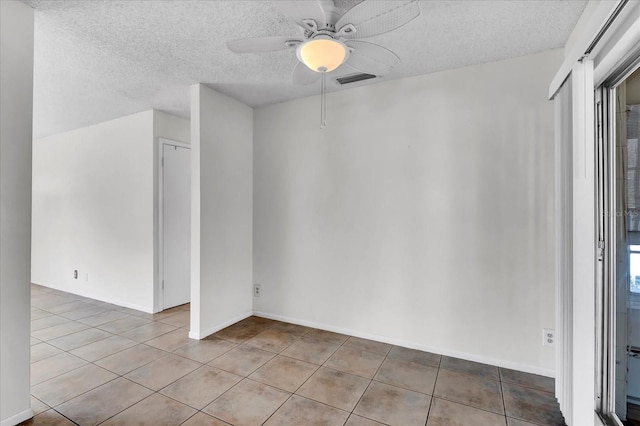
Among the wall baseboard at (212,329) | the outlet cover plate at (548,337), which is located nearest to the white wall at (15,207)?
the wall baseboard at (212,329)

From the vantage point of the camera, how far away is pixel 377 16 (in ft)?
4.56

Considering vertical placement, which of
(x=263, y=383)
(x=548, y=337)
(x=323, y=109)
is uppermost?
(x=323, y=109)

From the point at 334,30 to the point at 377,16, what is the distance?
0.84 ft

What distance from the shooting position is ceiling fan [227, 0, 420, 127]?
4.41ft

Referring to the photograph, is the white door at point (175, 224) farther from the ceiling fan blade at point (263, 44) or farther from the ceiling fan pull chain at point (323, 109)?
the ceiling fan blade at point (263, 44)

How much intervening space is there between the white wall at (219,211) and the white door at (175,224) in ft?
3.54

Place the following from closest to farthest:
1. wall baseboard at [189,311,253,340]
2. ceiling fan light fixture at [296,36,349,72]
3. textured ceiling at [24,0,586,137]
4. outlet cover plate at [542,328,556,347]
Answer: ceiling fan light fixture at [296,36,349,72], textured ceiling at [24,0,586,137], outlet cover plate at [542,328,556,347], wall baseboard at [189,311,253,340]

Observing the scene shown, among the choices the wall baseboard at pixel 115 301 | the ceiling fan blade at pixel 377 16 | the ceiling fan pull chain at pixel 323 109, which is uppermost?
the ceiling fan pull chain at pixel 323 109

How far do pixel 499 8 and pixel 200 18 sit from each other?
1884 millimetres

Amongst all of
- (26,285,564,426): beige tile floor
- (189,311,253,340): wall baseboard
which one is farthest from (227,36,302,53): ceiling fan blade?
(189,311,253,340): wall baseboard

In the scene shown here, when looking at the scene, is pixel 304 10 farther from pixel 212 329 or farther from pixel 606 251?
pixel 212 329

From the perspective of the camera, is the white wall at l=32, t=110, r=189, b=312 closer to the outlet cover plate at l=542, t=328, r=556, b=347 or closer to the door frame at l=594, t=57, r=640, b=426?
the outlet cover plate at l=542, t=328, r=556, b=347

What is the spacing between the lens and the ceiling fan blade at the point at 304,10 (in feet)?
4.40

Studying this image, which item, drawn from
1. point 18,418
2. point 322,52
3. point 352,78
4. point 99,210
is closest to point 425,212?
point 352,78
